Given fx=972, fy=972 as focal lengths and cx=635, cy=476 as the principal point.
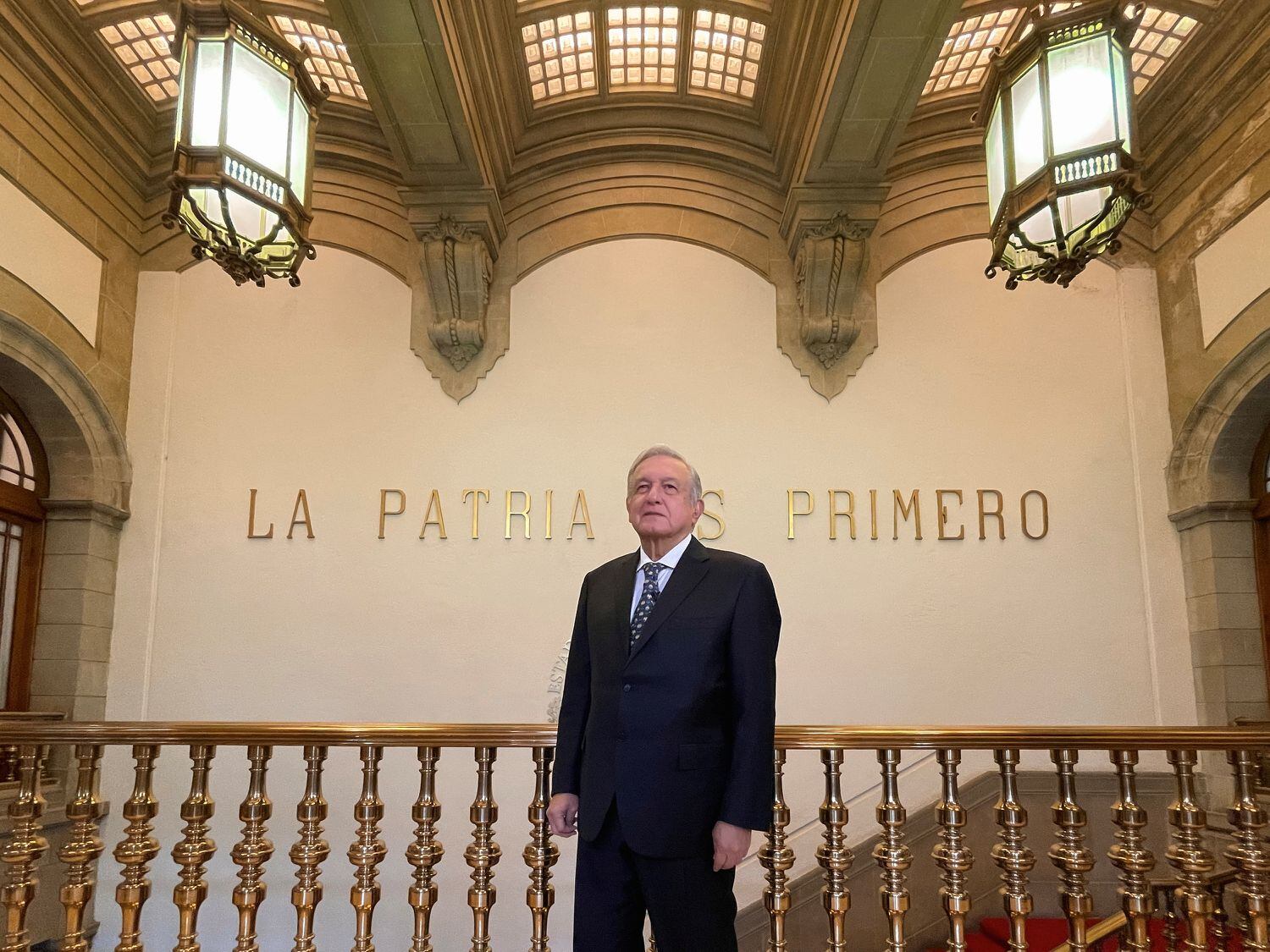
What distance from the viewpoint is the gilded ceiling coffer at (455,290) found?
6.07 m

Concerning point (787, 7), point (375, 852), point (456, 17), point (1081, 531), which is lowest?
point (375, 852)

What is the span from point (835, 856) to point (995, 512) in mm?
3789

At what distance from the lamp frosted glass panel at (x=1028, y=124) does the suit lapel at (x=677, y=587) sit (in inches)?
94.1

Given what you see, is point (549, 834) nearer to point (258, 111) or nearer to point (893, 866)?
point (893, 866)

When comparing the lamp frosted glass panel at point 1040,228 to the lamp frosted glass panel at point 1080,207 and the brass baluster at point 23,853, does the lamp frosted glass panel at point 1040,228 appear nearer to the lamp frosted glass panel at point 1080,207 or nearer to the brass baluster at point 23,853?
the lamp frosted glass panel at point 1080,207

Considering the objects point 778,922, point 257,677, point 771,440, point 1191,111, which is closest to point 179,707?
point 257,677

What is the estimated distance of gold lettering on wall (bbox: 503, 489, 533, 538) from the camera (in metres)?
6.14

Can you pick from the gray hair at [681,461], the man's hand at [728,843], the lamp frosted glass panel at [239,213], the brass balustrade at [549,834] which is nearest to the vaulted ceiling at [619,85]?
the lamp frosted glass panel at [239,213]

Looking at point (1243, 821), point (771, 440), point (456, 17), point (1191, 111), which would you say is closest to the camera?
point (1243, 821)

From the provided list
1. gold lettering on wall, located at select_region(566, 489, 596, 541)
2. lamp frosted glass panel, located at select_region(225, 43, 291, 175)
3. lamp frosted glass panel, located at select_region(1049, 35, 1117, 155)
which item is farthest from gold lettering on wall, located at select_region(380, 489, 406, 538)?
lamp frosted glass panel, located at select_region(1049, 35, 1117, 155)

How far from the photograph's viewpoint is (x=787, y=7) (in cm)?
542

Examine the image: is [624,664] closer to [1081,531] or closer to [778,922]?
[778,922]

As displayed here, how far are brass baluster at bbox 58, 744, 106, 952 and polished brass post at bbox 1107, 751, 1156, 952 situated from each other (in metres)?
3.02

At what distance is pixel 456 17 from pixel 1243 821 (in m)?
4.65
